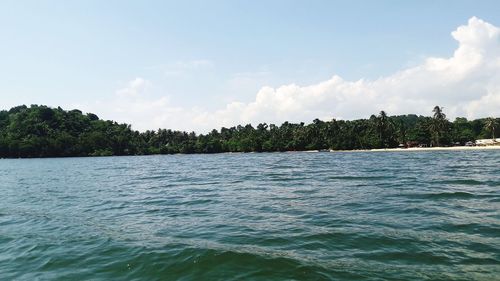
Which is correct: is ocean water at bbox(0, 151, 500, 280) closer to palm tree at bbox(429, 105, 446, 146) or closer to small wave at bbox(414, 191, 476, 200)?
small wave at bbox(414, 191, 476, 200)

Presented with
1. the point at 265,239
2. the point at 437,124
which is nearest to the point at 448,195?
the point at 265,239

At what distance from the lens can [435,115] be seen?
187875 millimetres

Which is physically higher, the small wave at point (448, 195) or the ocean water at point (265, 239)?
the small wave at point (448, 195)

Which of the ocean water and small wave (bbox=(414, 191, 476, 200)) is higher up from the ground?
small wave (bbox=(414, 191, 476, 200))

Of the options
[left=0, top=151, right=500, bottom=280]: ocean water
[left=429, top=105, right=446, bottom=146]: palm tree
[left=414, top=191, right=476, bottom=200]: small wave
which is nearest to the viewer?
[left=0, top=151, right=500, bottom=280]: ocean water

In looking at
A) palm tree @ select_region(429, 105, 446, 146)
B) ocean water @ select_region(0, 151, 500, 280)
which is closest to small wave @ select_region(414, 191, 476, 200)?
ocean water @ select_region(0, 151, 500, 280)

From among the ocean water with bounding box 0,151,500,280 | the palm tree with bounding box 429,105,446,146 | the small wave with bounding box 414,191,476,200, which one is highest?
the palm tree with bounding box 429,105,446,146

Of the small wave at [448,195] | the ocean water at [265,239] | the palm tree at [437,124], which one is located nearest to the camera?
the ocean water at [265,239]

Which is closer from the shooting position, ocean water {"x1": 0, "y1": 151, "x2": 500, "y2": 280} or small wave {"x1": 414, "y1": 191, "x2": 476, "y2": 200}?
ocean water {"x1": 0, "y1": 151, "x2": 500, "y2": 280}

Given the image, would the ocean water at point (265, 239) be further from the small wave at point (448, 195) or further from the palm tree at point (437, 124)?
the palm tree at point (437, 124)

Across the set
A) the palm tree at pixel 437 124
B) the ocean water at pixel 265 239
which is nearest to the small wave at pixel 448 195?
the ocean water at pixel 265 239

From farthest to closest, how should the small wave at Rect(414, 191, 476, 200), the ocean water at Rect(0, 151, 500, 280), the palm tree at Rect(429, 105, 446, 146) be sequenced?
1. the palm tree at Rect(429, 105, 446, 146)
2. the small wave at Rect(414, 191, 476, 200)
3. the ocean water at Rect(0, 151, 500, 280)

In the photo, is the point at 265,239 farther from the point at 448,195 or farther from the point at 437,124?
the point at 437,124

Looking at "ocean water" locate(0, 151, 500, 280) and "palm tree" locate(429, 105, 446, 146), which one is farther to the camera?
"palm tree" locate(429, 105, 446, 146)
